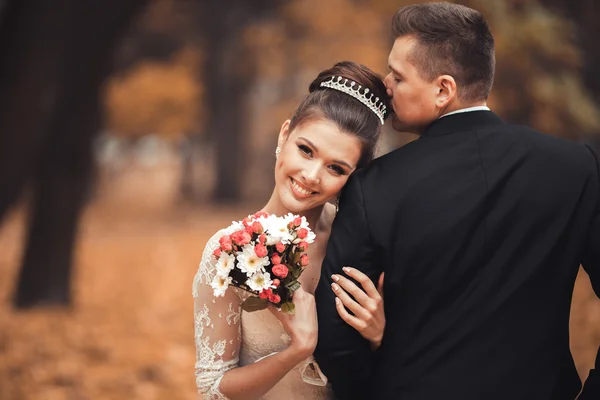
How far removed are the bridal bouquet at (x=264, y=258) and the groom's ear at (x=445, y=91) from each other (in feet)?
1.91

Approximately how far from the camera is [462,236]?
2.12 metres

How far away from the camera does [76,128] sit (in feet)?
25.2

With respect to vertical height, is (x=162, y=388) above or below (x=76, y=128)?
below

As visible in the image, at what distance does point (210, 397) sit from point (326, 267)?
710 mm

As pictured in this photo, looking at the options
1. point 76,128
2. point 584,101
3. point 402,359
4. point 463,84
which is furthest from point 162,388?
point 584,101

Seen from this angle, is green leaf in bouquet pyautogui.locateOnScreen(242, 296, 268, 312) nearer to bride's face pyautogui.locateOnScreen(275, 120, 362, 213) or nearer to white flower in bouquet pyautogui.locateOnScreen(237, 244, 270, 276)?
white flower in bouquet pyautogui.locateOnScreen(237, 244, 270, 276)

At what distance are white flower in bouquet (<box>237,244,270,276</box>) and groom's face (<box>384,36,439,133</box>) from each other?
2.24 ft

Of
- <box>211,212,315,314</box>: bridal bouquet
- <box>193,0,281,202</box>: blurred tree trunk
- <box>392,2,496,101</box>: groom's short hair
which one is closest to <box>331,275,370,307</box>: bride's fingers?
<box>211,212,315,314</box>: bridal bouquet

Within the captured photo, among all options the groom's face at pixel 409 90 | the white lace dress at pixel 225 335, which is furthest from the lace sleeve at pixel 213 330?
the groom's face at pixel 409 90

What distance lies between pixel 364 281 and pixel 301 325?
25 cm

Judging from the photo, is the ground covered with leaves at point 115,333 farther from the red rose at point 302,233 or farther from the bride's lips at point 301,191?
the red rose at point 302,233

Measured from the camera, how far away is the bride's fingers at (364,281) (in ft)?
7.16

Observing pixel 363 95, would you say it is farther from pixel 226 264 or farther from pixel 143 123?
pixel 143 123

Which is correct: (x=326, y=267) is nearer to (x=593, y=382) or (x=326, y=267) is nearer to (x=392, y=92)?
(x=392, y=92)
